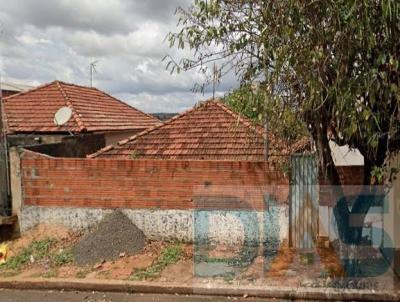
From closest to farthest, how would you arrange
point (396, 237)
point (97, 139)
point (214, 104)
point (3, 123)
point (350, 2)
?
point (350, 2), point (396, 237), point (3, 123), point (214, 104), point (97, 139)

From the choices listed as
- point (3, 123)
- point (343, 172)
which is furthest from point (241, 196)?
point (3, 123)

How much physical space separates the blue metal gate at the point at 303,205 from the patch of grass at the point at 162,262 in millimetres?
1733

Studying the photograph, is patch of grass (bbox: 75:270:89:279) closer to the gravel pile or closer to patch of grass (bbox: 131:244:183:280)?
the gravel pile

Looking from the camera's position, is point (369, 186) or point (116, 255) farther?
point (116, 255)

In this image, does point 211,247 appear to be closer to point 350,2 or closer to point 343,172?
point 343,172

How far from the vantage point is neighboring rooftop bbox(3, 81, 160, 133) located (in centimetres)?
1425

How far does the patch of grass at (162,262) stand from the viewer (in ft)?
18.5

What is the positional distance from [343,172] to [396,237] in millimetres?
1215

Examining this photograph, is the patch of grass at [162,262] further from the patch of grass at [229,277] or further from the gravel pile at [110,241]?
the patch of grass at [229,277]

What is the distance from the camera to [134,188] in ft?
22.1

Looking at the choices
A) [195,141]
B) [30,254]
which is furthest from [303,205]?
[195,141]

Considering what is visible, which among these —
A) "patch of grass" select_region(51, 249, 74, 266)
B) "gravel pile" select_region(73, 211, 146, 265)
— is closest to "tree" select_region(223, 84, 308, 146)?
"gravel pile" select_region(73, 211, 146, 265)

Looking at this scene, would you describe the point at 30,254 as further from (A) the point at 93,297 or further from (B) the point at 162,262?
(B) the point at 162,262

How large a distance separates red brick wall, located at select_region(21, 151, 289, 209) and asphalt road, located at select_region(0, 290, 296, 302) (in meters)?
1.69
